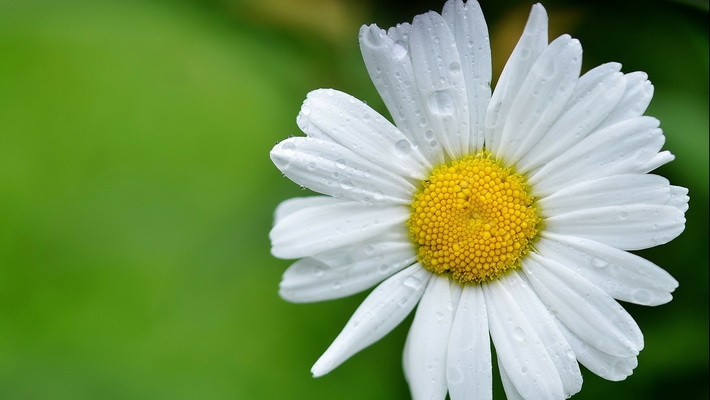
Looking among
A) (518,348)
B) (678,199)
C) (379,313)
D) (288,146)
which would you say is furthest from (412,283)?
(678,199)

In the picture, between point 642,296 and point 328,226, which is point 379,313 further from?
point 642,296

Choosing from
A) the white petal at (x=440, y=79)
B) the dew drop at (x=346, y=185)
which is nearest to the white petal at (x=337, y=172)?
the dew drop at (x=346, y=185)

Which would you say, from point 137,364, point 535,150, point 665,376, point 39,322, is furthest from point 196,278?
point 665,376

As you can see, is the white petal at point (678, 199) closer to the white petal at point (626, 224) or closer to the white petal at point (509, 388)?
the white petal at point (626, 224)

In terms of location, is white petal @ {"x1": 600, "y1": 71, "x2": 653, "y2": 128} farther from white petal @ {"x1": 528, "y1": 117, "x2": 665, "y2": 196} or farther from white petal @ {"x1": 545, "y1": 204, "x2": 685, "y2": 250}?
white petal @ {"x1": 545, "y1": 204, "x2": 685, "y2": 250}

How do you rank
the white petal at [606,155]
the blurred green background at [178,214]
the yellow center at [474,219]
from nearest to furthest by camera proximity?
the white petal at [606,155] < the yellow center at [474,219] < the blurred green background at [178,214]

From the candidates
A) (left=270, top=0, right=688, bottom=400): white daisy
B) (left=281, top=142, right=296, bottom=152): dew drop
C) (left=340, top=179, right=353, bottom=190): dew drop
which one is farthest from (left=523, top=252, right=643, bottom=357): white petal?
(left=281, top=142, right=296, bottom=152): dew drop
